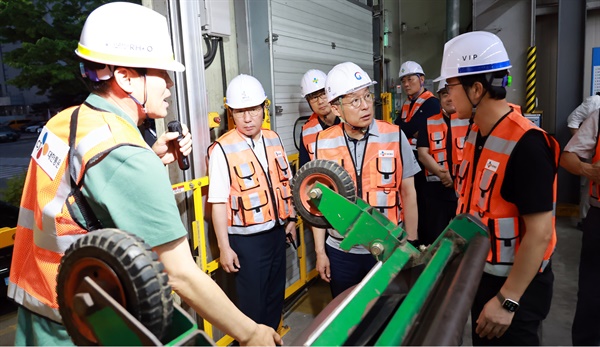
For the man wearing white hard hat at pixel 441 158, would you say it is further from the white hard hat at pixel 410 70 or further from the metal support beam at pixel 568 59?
the metal support beam at pixel 568 59

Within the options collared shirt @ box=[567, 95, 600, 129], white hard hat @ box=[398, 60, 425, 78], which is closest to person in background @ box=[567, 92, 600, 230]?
collared shirt @ box=[567, 95, 600, 129]

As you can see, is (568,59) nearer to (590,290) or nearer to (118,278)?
(590,290)

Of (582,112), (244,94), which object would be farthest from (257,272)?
(582,112)

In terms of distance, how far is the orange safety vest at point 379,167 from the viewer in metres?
2.74

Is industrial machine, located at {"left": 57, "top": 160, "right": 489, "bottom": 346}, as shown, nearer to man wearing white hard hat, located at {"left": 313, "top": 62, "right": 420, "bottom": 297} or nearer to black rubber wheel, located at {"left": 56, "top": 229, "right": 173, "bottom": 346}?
black rubber wheel, located at {"left": 56, "top": 229, "right": 173, "bottom": 346}

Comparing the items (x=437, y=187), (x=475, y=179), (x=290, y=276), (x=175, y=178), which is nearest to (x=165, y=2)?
(x=175, y=178)

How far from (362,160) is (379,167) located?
0.13 meters

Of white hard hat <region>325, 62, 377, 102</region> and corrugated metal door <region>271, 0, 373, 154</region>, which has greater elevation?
corrugated metal door <region>271, 0, 373, 154</region>

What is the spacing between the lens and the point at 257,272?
3.16 meters

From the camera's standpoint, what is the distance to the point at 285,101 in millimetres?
4211

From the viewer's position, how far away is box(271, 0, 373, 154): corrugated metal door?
396 cm

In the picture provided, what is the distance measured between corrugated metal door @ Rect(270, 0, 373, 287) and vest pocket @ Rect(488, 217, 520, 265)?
2510 mm

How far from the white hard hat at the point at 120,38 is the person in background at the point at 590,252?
10.3 ft

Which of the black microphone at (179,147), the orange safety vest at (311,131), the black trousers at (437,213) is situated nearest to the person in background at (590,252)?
the black trousers at (437,213)
